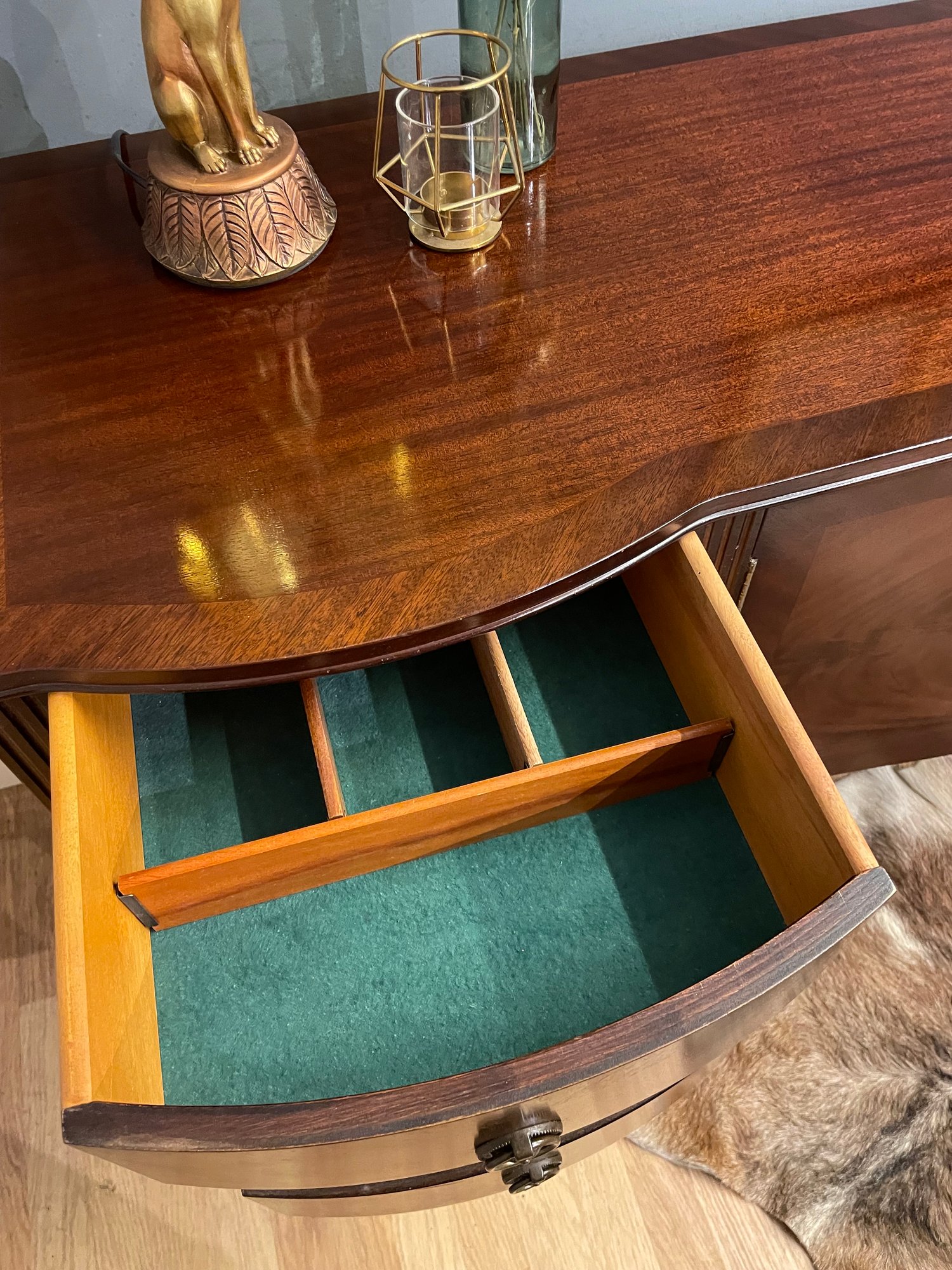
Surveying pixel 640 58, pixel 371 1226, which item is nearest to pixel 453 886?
pixel 371 1226

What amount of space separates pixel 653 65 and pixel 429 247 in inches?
11.3

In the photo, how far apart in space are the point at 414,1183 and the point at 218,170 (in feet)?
2.01

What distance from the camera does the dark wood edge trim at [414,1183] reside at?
22.6 inches

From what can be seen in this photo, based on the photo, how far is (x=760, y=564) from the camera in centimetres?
64

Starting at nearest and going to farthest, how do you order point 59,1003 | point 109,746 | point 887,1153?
point 59,1003 → point 109,746 → point 887,1153

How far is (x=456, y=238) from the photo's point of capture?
2.15 feet

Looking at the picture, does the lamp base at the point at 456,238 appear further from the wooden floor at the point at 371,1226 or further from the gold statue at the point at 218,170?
the wooden floor at the point at 371,1226

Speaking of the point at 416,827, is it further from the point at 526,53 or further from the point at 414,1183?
the point at 526,53

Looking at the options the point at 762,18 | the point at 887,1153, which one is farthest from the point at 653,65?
the point at 887,1153

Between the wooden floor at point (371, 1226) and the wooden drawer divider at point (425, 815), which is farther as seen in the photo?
the wooden floor at point (371, 1226)

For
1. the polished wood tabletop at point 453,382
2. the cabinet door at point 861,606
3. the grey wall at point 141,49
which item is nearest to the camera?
the polished wood tabletop at point 453,382

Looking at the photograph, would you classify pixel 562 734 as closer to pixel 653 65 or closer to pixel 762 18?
pixel 653 65

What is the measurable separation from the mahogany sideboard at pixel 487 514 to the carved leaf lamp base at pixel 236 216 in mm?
22

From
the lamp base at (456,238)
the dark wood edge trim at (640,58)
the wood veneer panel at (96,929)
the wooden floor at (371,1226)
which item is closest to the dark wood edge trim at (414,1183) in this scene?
the wood veneer panel at (96,929)
